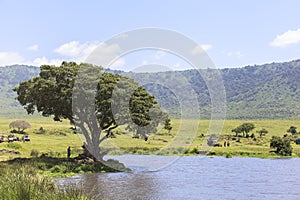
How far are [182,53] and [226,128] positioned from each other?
327ft

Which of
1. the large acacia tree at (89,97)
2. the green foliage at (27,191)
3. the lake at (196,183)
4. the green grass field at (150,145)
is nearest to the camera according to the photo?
the green foliage at (27,191)

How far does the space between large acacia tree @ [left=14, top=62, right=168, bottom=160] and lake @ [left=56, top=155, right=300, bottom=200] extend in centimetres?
680

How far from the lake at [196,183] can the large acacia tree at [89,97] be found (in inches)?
268

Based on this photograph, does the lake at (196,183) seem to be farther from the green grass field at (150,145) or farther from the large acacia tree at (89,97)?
the green grass field at (150,145)

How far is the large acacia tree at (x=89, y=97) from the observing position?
4966cm

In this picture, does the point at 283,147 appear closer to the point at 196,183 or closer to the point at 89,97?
the point at 89,97

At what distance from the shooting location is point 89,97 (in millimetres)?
49656

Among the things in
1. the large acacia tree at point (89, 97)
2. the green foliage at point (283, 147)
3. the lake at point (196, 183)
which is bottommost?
the lake at point (196, 183)

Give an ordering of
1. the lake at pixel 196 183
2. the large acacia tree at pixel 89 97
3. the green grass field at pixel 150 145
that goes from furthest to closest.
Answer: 1. the green grass field at pixel 150 145
2. the large acacia tree at pixel 89 97
3. the lake at pixel 196 183

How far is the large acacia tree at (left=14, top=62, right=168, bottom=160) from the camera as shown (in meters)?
49.7

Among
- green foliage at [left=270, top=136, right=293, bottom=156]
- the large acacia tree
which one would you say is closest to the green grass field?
green foliage at [left=270, top=136, right=293, bottom=156]

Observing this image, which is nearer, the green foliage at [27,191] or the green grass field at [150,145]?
the green foliage at [27,191]

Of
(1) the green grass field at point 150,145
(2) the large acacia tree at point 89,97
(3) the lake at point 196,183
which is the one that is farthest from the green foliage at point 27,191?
(1) the green grass field at point 150,145

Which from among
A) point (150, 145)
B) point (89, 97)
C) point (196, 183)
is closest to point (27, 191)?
point (196, 183)
